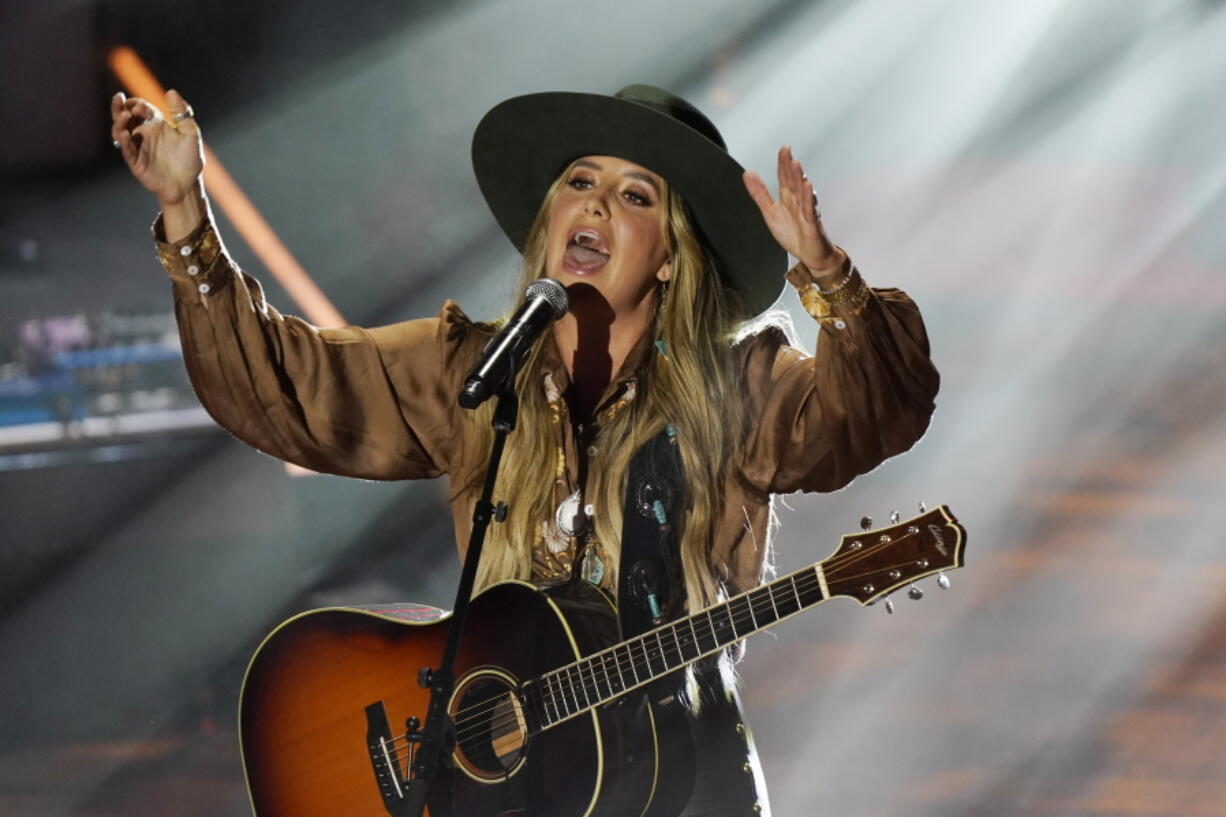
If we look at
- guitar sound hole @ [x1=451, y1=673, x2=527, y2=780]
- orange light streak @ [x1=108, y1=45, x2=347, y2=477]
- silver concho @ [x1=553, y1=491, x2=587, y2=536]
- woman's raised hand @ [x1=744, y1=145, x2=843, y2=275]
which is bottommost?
guitar sound hole @ [x1=451, y1=673, x2=527, y2=780]

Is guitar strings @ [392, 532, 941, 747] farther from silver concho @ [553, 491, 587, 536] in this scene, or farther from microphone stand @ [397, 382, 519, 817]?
silver concho @ [553, 491, 587, 536]

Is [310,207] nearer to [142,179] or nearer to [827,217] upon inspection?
[827,217]

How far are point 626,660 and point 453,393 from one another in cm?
68

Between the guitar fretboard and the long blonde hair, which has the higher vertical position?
the long blonde hair

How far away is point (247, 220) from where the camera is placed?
16.0ft

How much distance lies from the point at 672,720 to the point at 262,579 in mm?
3181

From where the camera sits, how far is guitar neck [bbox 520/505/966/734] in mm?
2145

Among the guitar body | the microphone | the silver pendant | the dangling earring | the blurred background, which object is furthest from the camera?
the blurred background

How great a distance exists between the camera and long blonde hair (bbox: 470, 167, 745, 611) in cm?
240

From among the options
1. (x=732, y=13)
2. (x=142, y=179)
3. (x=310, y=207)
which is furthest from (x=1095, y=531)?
(x=142, y=179)

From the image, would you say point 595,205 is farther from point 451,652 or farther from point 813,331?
point 813,331

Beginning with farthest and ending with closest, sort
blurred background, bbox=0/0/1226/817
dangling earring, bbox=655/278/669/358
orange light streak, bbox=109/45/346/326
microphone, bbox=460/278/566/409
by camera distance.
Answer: orange light streak, bbox=109/45/346/326 < blurred background, bbox=0/0/1226/817 < dangling earring, bbox=655/278/669/358 < microphone, bbox=460/278/566/409

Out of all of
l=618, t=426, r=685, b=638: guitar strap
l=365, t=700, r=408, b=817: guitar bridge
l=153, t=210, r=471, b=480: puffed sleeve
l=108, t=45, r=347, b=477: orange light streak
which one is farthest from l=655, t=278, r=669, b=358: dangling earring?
l=108, t=45, r=347, b=477: orange light streak

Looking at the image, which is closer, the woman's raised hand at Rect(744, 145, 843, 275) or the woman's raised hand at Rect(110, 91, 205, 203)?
the woman's raised hand at Rect(744, 145, 843, 275)
